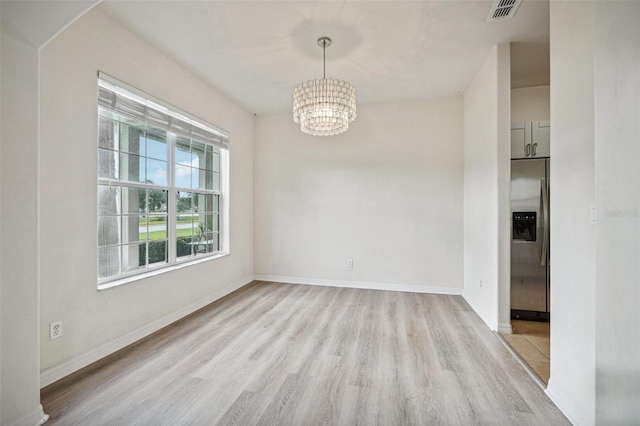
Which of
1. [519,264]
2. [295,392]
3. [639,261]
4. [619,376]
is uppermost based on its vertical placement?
[639,261]

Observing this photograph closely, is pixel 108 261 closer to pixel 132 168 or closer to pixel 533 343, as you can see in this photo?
pixel 132 168

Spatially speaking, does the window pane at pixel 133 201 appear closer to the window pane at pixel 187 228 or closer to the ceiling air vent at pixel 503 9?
the window pane at pixel 187 228

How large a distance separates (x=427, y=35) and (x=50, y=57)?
3.11 m

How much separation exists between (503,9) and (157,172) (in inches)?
143

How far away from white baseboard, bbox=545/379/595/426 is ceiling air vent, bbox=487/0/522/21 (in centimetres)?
285

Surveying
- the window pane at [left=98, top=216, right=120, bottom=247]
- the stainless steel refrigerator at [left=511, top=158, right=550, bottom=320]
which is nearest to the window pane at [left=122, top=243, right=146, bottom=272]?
the window pane at [left=98, top=216, right=120, bottom=247]

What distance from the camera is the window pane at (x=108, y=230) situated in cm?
252

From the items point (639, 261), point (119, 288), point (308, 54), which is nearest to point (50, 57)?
point (119, 288)

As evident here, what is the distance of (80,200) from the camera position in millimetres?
2258

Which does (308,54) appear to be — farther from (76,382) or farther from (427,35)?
(76,382)

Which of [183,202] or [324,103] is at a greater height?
[324,103]

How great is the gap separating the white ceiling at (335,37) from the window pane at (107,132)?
883 mm

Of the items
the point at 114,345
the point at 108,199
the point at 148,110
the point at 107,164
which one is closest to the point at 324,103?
the point at 148,110

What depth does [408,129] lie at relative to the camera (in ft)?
14.7
